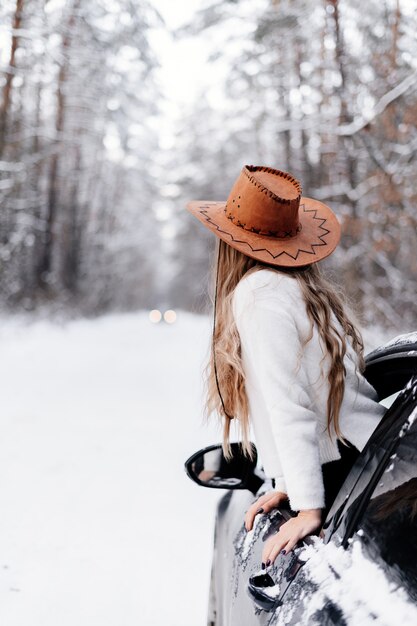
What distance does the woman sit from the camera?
1649 mm

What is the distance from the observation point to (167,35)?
55.2ft

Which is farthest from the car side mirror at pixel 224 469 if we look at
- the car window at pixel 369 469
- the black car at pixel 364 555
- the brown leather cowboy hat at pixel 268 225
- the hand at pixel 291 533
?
the car window at pixel 369 469

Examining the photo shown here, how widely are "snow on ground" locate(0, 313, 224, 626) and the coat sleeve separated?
1.96 metres

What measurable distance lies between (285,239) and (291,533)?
2.87 feet

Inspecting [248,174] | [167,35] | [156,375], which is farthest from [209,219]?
[167,35]

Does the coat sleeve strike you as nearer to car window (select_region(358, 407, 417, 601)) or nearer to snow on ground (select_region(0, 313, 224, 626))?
car window (select_region(358, 407, 417, 601))

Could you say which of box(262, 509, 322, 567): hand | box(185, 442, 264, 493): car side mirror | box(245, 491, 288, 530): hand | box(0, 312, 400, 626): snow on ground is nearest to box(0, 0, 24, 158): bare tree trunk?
box(0, 312, 400, 626): snow on ground

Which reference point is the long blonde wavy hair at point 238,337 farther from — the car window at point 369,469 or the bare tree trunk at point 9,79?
the bare tree trunk at point 9,79

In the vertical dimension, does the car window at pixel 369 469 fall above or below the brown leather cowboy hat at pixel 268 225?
below

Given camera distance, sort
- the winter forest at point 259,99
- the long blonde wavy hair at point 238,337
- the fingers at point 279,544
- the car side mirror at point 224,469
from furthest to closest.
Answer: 1. the winter forest at point 259,99
2. the car side mirror at point 224,469
3. the long blonde wavy hair at point 238,337
4. the fingers at point 279,544

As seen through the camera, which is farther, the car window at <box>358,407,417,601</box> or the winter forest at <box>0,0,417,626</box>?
the winter forest at <box>0,0,417,626</box>

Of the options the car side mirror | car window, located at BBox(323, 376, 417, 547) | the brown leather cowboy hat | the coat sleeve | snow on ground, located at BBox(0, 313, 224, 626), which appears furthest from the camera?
snow on ground, located at BBox(0, 313, 224, 626)

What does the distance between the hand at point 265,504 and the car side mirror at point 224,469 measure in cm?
28

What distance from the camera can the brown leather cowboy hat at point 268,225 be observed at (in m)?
1.91
